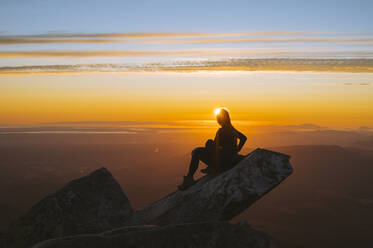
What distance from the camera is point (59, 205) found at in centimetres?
812

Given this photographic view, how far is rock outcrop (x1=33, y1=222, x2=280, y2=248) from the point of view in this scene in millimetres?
4836

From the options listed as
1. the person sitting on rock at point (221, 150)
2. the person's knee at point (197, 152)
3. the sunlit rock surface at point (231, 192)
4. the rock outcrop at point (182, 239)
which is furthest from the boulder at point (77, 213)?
Answer: the rock outcrop at point (182, 239)

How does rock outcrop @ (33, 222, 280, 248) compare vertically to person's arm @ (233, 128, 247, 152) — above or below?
below

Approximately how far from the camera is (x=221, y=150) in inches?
343

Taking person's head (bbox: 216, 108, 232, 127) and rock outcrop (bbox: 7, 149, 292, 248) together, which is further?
person's head (bbox: 216, 108, 232, 127)

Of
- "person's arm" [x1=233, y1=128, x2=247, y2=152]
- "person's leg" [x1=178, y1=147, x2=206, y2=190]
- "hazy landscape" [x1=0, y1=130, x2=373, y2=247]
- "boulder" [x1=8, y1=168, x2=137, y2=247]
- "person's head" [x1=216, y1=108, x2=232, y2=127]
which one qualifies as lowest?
"hazy landscape" [x1=0, y1=130, x2=373, y2=247]

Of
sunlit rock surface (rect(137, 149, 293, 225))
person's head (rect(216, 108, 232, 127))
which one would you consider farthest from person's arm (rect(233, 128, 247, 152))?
sunlit rock surface (rect(137, 149, 293, 225))

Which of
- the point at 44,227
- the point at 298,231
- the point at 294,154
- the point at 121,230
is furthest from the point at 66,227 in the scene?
the point at 294,154

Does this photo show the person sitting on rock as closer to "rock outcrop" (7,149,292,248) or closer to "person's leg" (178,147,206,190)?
"person's leg" (178,147,206,190)

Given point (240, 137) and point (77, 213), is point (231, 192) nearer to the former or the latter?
point (240, 137)

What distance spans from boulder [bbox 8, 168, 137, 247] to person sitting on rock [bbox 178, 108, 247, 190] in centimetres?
181

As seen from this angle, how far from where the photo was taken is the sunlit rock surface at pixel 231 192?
7.39 meters

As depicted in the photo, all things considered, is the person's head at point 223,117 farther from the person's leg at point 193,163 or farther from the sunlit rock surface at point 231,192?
the sunlit rock surface at point 231,192

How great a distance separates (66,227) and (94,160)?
4508 inches
